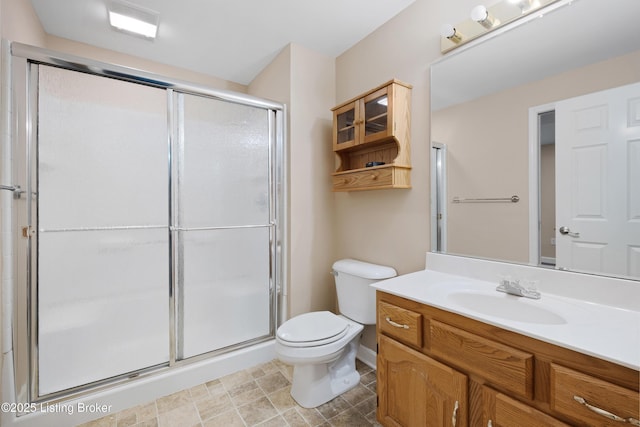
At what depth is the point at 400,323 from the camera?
126cm

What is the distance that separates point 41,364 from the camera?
4.89 ft

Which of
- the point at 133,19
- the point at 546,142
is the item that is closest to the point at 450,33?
the point at 546,142

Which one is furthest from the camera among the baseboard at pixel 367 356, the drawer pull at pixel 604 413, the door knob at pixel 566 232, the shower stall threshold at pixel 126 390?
the baseboard at pixel 367 356

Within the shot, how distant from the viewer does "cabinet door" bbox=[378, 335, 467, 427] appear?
1049 millimetres

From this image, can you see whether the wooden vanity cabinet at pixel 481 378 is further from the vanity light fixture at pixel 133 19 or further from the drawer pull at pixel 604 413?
the vanity light fixture at pixel 133 19

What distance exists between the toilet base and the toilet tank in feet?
1.19

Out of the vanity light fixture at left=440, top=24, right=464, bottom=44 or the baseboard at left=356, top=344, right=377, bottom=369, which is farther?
the baseboard at left=356, top=344, right=377, bottom=369

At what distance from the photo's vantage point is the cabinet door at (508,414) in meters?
0.83

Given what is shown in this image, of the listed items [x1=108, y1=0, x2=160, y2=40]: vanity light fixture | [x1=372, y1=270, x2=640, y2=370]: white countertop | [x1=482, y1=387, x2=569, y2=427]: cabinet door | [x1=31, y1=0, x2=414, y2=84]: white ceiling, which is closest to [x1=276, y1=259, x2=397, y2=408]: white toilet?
[x1=372, y1=270, x2=640, y2=370]: white countertop

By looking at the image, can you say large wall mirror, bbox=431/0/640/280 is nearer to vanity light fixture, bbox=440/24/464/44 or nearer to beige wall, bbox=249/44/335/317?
vanity light fixture, bbox=440/24/464/44

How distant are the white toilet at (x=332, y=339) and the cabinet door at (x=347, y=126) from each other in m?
0.89

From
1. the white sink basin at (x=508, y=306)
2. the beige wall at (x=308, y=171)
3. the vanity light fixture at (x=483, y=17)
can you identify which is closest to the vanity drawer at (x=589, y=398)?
the white sink basin at (x=508, y=306)

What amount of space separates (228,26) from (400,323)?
2.23m

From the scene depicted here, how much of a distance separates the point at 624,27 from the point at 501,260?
3.41 feet
